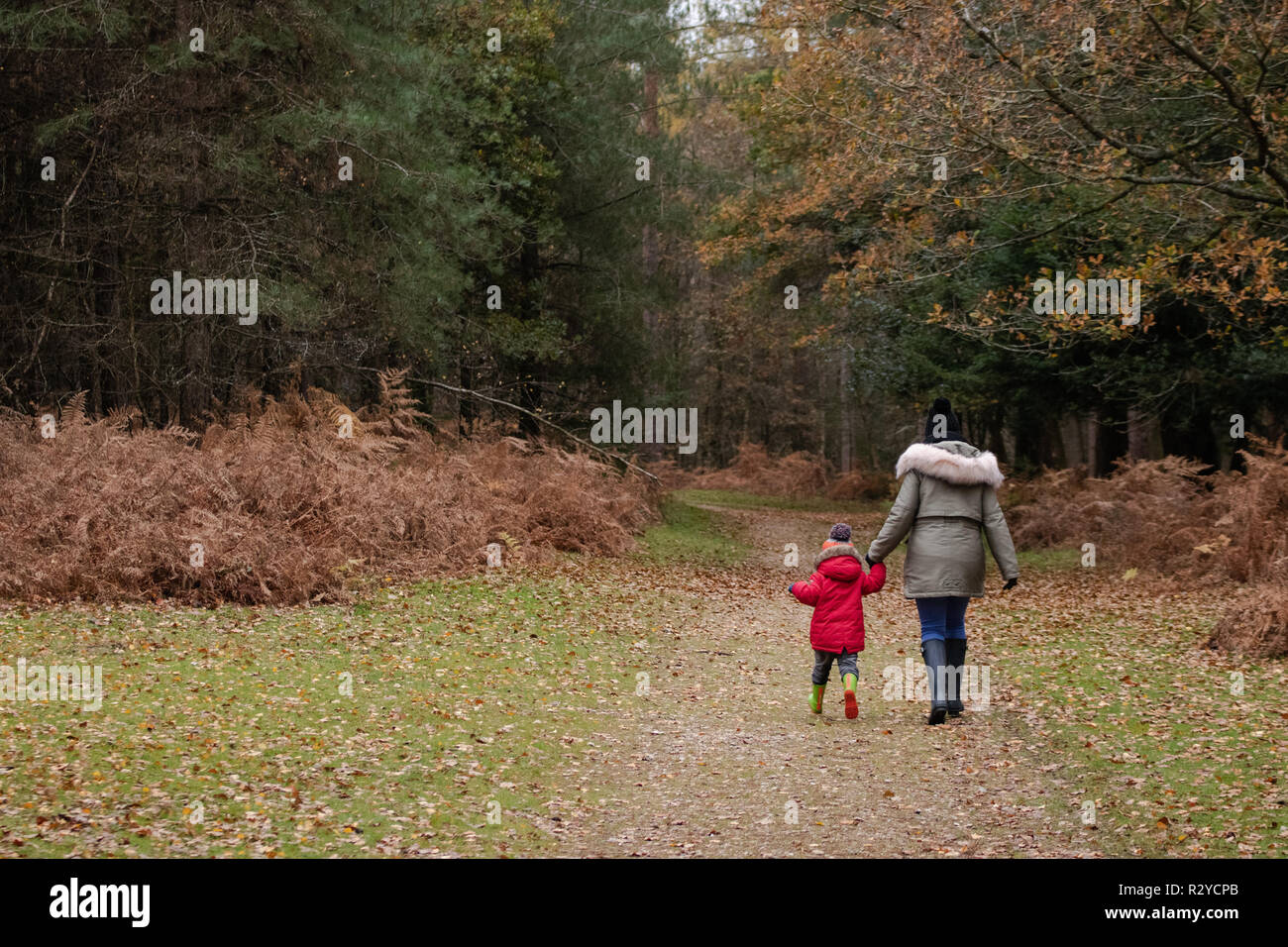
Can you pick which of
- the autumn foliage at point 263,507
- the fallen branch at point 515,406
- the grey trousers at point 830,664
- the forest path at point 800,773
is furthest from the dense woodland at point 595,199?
the grey trousers at point 830,664

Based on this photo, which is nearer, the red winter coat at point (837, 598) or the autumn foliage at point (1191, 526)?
the red winter coat at point (837, 598)

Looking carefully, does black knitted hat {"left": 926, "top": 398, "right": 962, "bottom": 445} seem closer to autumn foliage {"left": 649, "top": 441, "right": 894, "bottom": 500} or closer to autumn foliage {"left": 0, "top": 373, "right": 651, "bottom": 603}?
autumn foliage {"left": 0, "top": 373, "right": 651, "bottom": 603}

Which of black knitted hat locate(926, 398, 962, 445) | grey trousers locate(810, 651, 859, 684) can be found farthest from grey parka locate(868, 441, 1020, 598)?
grey trousers locate(810, 651, 859, 684)

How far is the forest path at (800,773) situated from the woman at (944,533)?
0.86m

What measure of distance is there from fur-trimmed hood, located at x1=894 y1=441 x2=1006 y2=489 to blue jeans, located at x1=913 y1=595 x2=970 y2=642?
0.86 metres

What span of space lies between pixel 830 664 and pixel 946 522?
57.8 inches

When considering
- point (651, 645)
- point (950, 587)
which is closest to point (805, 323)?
point (651, 645)

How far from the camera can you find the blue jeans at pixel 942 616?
8680mm

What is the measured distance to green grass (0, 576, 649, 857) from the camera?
628cm

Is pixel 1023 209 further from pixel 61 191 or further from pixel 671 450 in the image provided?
pixel 671 450

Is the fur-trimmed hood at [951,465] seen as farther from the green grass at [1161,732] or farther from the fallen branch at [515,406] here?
the fallen branch at [515,406]

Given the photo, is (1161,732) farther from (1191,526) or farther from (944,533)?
(1191,526)

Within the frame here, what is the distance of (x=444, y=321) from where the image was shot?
21.3m

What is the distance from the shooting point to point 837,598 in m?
9.29
